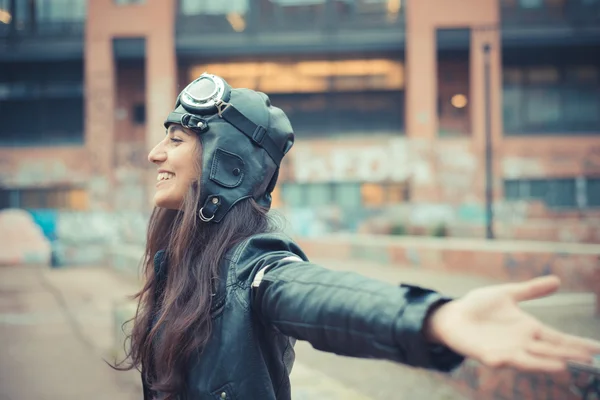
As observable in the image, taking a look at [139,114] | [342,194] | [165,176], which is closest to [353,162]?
[342,194]

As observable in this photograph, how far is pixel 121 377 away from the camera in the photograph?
642 centimetres

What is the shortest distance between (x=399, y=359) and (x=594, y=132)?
34097 millimetres

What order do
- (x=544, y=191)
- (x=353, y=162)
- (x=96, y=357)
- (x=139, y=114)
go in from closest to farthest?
(x=96, y=357)
(x=544, y=191)
(x=353, y=162)
(x=139, y=114)

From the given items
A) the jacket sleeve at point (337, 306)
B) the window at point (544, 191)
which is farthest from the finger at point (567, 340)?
the window at point (544, 191)

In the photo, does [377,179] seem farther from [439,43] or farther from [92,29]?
[92,29]

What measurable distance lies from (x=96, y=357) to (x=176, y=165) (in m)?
6.03

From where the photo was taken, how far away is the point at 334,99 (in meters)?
33.1

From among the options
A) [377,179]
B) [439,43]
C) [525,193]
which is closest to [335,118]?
[377,179]

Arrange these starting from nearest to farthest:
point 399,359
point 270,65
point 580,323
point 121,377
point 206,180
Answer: point 399,359 → point 206,180 → point 121,377 → point 580,323 → point 270,65

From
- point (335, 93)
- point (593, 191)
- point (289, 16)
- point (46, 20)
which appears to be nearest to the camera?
point (593, 191)

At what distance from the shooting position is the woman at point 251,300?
115cm

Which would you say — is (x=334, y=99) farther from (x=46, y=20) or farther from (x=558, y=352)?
(x=558, y=352)

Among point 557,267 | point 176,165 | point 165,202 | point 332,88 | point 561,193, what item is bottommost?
point 557,267

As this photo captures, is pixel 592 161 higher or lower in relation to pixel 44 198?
higher
